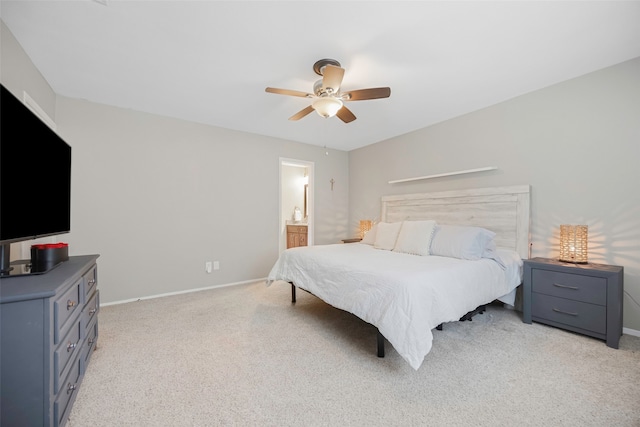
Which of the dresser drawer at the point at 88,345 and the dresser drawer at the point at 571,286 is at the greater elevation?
the dresser drawer at the point at 571,286

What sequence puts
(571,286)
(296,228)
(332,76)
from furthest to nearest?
(296,228)
(571,286)
(332,76)

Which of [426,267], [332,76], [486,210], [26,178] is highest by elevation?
[332,76]

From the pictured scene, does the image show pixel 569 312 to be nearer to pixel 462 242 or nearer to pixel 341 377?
pixel 462 242

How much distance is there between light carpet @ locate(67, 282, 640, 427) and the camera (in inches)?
56.9

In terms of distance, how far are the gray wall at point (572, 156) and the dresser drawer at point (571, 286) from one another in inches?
16.6

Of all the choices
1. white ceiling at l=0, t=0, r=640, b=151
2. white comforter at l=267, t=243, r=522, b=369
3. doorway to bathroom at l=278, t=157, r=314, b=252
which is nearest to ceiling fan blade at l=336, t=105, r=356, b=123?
white ceiling at l=0, t=0, r=640, b=151

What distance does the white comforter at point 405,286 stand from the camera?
5.70ft

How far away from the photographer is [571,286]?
2.34 meters

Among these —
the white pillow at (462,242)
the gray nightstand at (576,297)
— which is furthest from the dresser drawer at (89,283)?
the gray nightstand at (576,297)

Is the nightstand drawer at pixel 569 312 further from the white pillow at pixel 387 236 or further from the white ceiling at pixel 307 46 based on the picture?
the white ceiling at pixel 307 46

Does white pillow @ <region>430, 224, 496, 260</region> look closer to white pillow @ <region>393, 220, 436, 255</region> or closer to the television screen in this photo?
Result: white pillow @ <region>393, 220, 436, 255</region>

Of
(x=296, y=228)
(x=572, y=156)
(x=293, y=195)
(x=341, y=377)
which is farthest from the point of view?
(x=293, y=195)

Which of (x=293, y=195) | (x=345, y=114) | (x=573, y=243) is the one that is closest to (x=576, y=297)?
(x=573, y=243)

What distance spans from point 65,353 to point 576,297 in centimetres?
372
